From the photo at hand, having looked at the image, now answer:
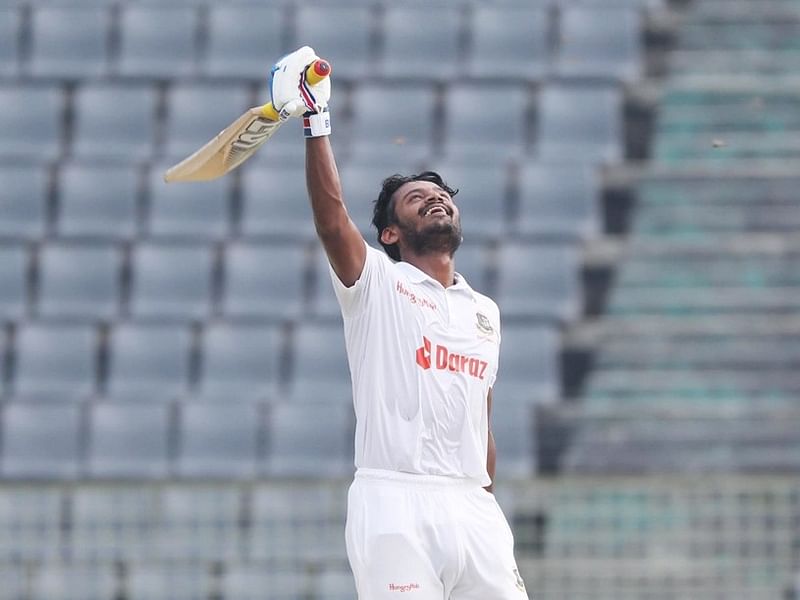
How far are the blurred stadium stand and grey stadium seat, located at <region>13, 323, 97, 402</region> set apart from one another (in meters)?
0.02

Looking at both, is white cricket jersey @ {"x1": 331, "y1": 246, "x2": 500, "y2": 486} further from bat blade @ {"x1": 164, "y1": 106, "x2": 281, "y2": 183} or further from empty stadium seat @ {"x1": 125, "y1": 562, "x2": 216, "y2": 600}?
empty stadium seat @ {"x1": 125, "y1": 562, "x2": 216, "y2": 600}

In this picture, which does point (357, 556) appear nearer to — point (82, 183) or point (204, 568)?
point (204, 568)

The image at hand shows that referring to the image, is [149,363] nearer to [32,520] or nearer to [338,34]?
[32,520]

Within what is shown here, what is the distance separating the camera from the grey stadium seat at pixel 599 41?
13523mm

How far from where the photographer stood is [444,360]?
16.3ft

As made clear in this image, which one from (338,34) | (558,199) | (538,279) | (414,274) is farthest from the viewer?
(338,34)

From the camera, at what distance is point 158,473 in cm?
1117

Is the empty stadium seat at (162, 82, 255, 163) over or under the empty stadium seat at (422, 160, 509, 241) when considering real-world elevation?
over

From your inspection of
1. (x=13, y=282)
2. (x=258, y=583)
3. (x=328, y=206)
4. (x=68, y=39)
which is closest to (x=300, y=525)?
(x=258, y=583)

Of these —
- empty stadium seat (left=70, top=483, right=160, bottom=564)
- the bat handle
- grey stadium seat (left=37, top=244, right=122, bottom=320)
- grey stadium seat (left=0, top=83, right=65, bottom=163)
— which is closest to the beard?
the bat handle

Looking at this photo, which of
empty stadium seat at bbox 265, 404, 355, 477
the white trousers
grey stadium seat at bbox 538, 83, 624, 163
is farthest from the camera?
grey stadium seat at bbox 538, 83, 624, 163

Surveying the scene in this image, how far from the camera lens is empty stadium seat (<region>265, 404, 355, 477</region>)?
11.1 m

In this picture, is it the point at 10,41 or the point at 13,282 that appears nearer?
the point at 13,282

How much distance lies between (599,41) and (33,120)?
4490 millimetres
